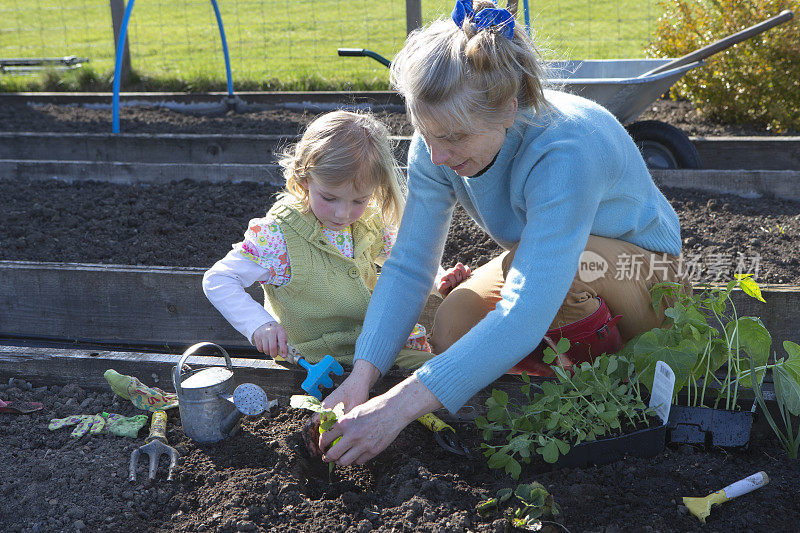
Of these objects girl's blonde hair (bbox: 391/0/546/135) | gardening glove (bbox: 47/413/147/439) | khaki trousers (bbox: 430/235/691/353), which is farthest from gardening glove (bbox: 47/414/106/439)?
girl's blonde hair (bbox: 391/0/546/135)

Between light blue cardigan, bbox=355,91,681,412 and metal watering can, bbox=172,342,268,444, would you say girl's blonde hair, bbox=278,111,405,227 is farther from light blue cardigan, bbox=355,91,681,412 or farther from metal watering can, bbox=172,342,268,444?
metal watering can, bbox=172,342,268,444

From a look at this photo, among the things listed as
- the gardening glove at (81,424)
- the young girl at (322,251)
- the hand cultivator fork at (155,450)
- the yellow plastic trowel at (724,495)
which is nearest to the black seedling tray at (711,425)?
the yellow plastic trowel at (724,495)

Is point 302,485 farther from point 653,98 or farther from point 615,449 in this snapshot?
point 653,98

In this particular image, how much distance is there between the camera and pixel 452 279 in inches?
101

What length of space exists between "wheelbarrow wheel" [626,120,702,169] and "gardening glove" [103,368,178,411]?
3027mm

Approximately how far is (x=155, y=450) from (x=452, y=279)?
1.12 meters

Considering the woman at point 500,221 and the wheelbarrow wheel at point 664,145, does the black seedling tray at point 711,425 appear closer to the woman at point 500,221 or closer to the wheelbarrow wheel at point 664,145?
the woman at point 500,221

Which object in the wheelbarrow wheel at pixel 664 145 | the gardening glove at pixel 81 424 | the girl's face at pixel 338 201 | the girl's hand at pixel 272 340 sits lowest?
the gardening glove at pixel 81 424

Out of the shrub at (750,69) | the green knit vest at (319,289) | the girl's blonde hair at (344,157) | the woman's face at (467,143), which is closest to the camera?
the woman's face at (467,143)

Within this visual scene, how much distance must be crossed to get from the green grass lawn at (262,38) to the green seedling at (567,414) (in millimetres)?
5508

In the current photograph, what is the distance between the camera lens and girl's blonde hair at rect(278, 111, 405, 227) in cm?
220

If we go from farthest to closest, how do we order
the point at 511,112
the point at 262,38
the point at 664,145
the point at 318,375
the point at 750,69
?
the point at 262,38
the point at 750,69
the point at 664,145
the point at 318,375
the point at 511,112

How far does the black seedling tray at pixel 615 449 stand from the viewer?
5.78 feet

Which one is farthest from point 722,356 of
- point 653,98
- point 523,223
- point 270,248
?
point 653,98
